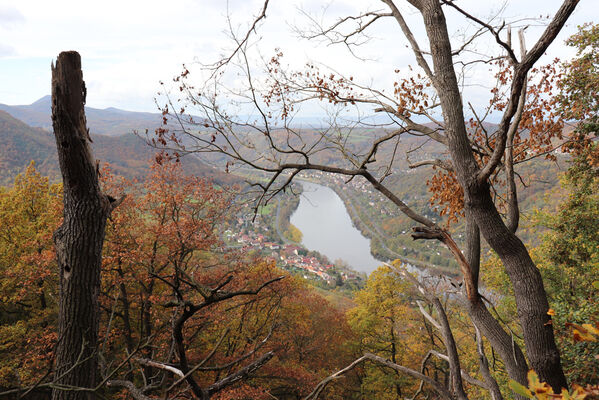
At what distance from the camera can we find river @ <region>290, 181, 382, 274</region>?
171 feet

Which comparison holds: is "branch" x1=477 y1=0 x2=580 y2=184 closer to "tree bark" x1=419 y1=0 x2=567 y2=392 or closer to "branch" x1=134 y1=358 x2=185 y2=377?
"tree bark" x1=419 y1=0 x2=567 y2=392

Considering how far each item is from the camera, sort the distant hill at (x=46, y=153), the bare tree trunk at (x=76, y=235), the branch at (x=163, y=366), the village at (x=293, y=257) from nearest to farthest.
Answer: the branch at (x=163, y=366)
the bare tree trunk at (x=76, y=235)
the village at (x=293, y=257)
the distant hill at (x=46, y=153)

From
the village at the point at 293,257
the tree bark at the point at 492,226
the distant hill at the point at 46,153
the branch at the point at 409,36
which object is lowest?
the village at the point at 293,257

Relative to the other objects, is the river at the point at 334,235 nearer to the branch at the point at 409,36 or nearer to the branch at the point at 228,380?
the branch at the point at 409,36

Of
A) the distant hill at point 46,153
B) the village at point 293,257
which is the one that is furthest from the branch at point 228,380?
the distant hill at point 46,153

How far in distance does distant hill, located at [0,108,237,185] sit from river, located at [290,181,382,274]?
21.5 meters

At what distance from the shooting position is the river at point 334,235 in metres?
52.1

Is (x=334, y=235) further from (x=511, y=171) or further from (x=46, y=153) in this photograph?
(x=46, y=153)

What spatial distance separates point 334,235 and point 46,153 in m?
63.7

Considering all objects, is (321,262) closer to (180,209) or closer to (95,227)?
(180,209)

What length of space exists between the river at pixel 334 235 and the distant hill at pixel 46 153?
21.5m

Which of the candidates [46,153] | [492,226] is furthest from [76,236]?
[46,153]

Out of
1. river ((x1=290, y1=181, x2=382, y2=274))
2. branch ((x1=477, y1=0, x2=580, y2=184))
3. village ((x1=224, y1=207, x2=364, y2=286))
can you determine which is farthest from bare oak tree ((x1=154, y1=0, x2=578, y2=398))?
river ((x1=290, y1=181, x2=382, y2=274))

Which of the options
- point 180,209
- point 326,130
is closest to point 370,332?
point 180,209
